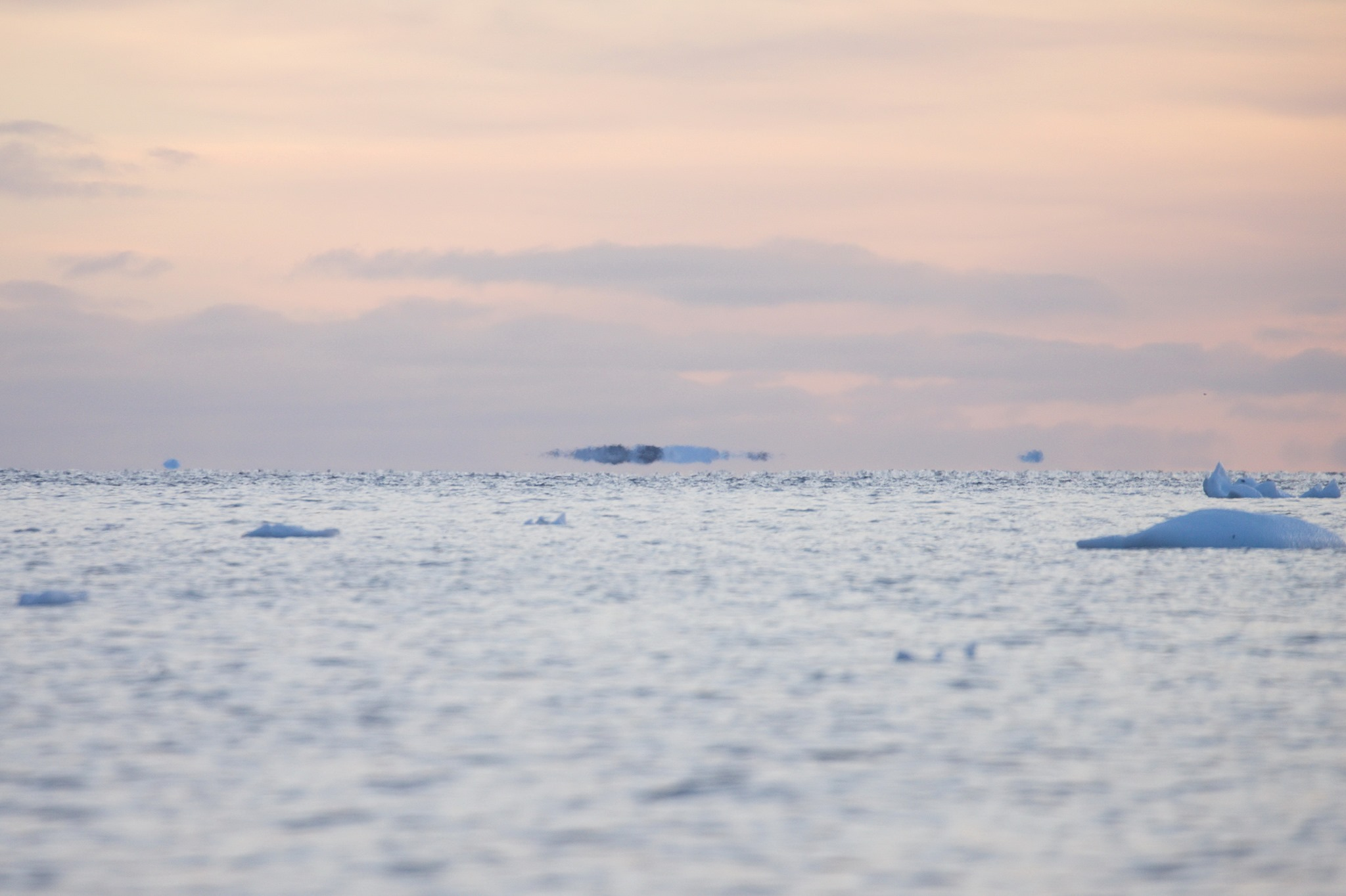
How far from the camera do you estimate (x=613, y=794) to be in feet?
31.6

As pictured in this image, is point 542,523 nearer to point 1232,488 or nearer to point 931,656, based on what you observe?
point 931,656

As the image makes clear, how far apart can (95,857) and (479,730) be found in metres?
4.03

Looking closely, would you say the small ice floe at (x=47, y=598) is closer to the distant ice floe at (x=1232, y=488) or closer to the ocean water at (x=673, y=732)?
the ocean water at (x=673, y=732)

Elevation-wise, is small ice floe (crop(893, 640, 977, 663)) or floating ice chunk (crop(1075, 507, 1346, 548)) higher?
floating ice chunk (crop(1075, 507, 1346, 548))

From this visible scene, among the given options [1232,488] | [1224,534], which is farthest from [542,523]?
[1232,488]

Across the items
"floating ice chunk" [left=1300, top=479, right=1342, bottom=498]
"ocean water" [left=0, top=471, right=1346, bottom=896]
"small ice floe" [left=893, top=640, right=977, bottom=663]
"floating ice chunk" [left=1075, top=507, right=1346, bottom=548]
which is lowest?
"ocean water" [left=0, top=471, right=1346, bottom=896]

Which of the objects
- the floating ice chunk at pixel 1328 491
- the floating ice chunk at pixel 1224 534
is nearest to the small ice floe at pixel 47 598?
the floating ice chunk at pixel 1224 534

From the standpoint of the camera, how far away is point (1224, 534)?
32.8 meters

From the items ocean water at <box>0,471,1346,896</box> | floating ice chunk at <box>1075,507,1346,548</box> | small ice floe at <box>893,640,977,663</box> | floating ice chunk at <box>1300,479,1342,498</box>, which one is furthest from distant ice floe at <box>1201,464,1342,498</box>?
small ice floe at <box>893,640,977,663</box>

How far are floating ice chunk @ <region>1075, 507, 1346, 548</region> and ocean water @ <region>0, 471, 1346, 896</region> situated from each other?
17.1ft

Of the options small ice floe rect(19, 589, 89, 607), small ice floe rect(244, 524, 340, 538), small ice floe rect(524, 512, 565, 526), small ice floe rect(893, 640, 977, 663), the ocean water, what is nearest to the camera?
the ocean water

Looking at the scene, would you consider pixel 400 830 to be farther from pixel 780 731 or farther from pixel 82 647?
pixel 82 647

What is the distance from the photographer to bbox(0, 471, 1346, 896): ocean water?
8.11 metres

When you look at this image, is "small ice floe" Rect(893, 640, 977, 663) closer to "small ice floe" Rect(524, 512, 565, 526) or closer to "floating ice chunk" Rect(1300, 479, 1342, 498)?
"small ice floe" Rect(524, 512, 565, 526)
